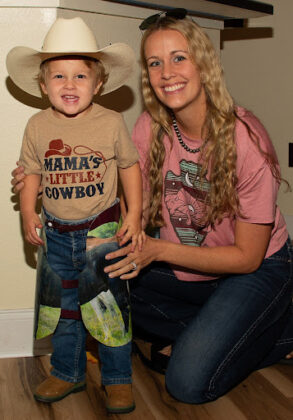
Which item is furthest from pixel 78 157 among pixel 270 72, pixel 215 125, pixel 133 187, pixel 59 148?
pixel 270 72

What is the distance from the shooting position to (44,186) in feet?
5.66

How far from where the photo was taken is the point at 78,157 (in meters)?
1.66

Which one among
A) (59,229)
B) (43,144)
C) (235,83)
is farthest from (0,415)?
(235,83)

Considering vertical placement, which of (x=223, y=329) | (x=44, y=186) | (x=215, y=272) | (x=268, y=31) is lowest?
(x=223, y=329)

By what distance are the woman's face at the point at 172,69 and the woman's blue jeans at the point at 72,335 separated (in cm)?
48

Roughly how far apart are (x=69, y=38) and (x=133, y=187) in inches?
18.4

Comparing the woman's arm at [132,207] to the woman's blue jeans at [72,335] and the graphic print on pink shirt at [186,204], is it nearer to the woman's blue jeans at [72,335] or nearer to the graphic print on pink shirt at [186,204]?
the woman's blue jeans at [72,335]

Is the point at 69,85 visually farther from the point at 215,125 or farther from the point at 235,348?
→ the point at 235,348

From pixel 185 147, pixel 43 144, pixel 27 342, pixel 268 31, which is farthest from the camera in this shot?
pixel 268 31

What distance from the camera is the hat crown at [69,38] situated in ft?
5.31

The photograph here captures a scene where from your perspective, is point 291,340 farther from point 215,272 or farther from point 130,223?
point 130,223

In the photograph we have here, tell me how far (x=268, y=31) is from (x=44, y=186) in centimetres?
246

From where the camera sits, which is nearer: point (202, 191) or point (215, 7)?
point (202, 191)

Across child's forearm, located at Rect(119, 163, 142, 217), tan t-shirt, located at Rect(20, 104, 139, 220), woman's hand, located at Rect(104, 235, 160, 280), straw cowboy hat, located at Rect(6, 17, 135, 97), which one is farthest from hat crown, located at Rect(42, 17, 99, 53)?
woman's hand, located at Rect(104, 235, 160, 280)
